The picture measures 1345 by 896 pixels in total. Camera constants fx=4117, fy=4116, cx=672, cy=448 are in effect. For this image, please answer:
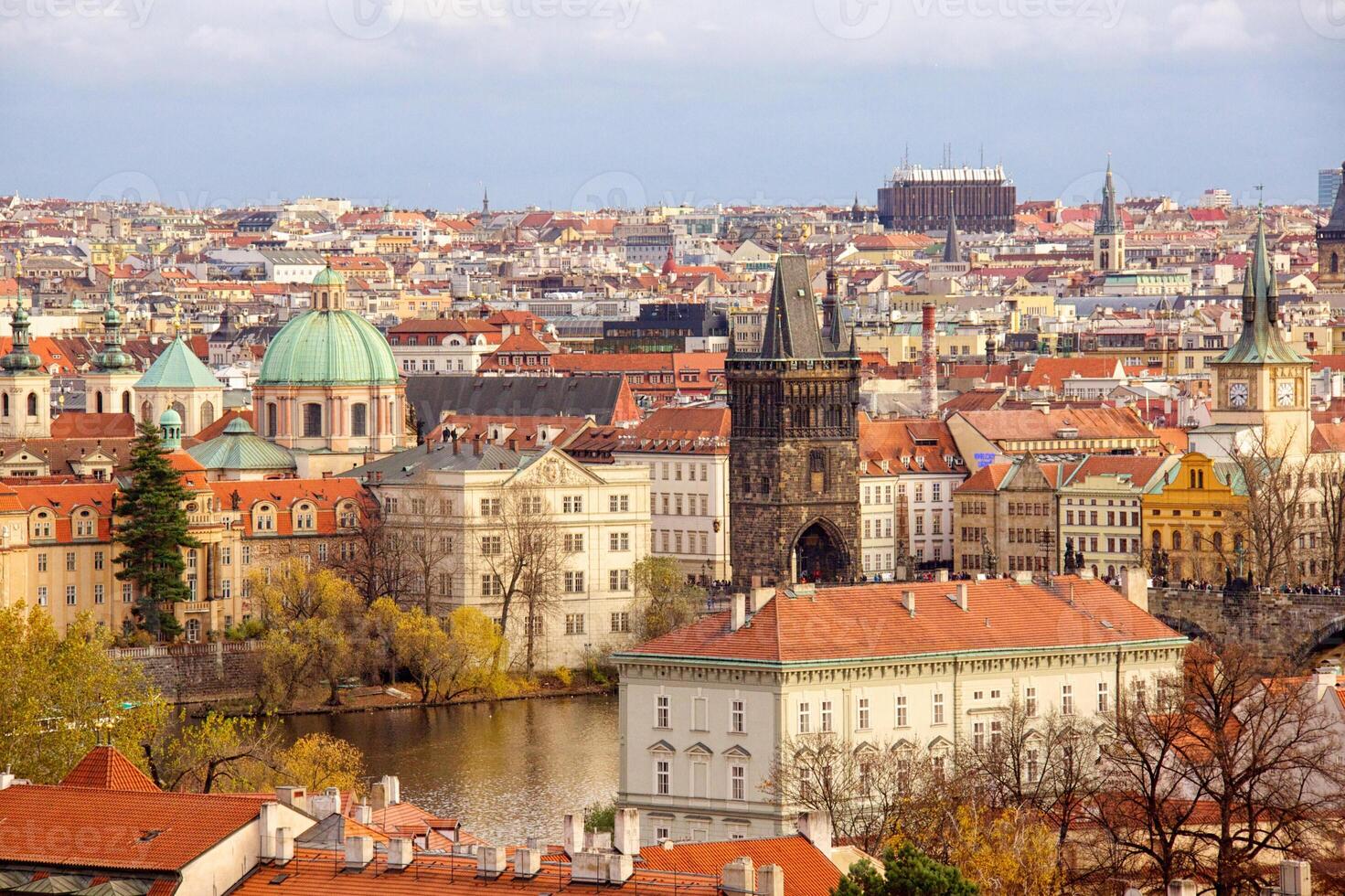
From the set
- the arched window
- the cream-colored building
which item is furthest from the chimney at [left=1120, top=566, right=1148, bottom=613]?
the arched window

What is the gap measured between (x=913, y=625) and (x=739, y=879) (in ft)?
70.6

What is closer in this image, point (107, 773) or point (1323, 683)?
point (107, 773)

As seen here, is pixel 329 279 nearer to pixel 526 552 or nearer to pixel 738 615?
pixel 526 552

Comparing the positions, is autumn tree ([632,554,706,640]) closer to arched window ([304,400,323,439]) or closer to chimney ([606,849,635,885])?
arched window ([304,400,323,439])

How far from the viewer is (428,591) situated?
326 feet

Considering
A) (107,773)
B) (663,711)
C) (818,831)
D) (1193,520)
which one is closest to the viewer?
(818,831)

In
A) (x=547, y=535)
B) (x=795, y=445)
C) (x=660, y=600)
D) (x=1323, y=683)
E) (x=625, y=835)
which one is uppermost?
(x=795, y=445)

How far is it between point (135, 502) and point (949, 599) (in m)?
36.5

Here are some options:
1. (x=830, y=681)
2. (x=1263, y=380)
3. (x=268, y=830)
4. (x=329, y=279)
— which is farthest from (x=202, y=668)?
(x=268, y=830)

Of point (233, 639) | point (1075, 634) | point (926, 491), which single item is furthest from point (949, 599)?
point (926, 491)

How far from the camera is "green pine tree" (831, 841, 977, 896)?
141 ft

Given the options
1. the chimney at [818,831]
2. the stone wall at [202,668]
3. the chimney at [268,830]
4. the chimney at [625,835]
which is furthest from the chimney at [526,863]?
the stone wall at [202,668]

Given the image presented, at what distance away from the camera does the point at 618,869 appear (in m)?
43.8

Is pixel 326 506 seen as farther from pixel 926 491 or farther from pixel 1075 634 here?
pixel 1075 634
